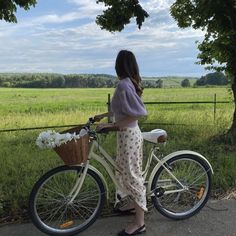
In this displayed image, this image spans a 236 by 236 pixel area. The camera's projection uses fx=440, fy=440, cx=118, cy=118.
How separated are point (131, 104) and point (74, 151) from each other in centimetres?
71

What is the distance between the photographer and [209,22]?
9.90m

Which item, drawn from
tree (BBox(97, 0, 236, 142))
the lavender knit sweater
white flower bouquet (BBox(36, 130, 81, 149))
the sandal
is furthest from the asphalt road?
tree (BBox(97, 0, 236, 142))

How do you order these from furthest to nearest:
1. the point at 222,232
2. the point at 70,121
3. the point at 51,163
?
the point at 70,121 → the point at 51,163 → the point at 222,232

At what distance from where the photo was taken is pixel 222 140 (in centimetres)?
938

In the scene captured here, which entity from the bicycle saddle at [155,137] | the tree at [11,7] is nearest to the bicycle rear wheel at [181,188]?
the bicycle saddle at [155,137]

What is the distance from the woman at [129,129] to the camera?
4.23 meters

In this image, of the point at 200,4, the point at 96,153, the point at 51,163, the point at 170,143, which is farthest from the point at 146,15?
the point at 96,153

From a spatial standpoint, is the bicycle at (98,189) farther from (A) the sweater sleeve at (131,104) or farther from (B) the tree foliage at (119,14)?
(B) the tree foliage at (119,14)

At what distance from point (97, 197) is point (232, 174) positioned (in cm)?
255

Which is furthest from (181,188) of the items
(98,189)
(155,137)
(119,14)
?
(119,14)

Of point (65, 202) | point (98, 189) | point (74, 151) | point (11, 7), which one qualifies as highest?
point (11, 7)

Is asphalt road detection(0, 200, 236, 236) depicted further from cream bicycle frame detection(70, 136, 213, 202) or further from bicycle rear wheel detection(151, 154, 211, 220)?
cream bicycle frame detection(70, 136, 213, 202)

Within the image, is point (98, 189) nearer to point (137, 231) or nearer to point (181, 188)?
point (137, 231)

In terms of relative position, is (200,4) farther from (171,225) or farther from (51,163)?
(171,225)
